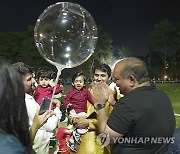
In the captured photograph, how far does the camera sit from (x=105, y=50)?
75.7 m

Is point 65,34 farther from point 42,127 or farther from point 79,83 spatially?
point 79,83

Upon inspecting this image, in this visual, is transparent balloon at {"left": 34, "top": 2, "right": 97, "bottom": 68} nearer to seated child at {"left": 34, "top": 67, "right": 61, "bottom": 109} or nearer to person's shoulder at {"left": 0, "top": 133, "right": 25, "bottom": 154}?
seated child at {"left": 34, "top": 67, "right": 61, "bottom": 109}

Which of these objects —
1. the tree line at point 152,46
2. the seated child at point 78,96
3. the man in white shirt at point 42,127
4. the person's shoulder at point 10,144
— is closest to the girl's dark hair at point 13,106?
the person's shoulder at point 10,144

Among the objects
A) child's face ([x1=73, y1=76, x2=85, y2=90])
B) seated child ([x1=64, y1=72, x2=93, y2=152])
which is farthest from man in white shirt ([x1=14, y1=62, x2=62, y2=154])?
child's face ([x1=73, y1=76, x2=85, y2=90])

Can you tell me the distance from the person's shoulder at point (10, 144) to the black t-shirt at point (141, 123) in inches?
53.2

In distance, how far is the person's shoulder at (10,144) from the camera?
193 centimetres

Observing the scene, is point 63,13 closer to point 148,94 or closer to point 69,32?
point 69,32

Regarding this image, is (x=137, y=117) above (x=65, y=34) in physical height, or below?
below

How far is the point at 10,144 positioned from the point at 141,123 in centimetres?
152

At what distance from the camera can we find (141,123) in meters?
3.23

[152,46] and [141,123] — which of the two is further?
[152,46]

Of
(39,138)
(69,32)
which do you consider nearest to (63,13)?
(69,32)

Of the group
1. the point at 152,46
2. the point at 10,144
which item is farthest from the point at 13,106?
the point at 152,46

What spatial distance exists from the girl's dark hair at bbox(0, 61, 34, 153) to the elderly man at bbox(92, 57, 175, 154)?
122 cm
